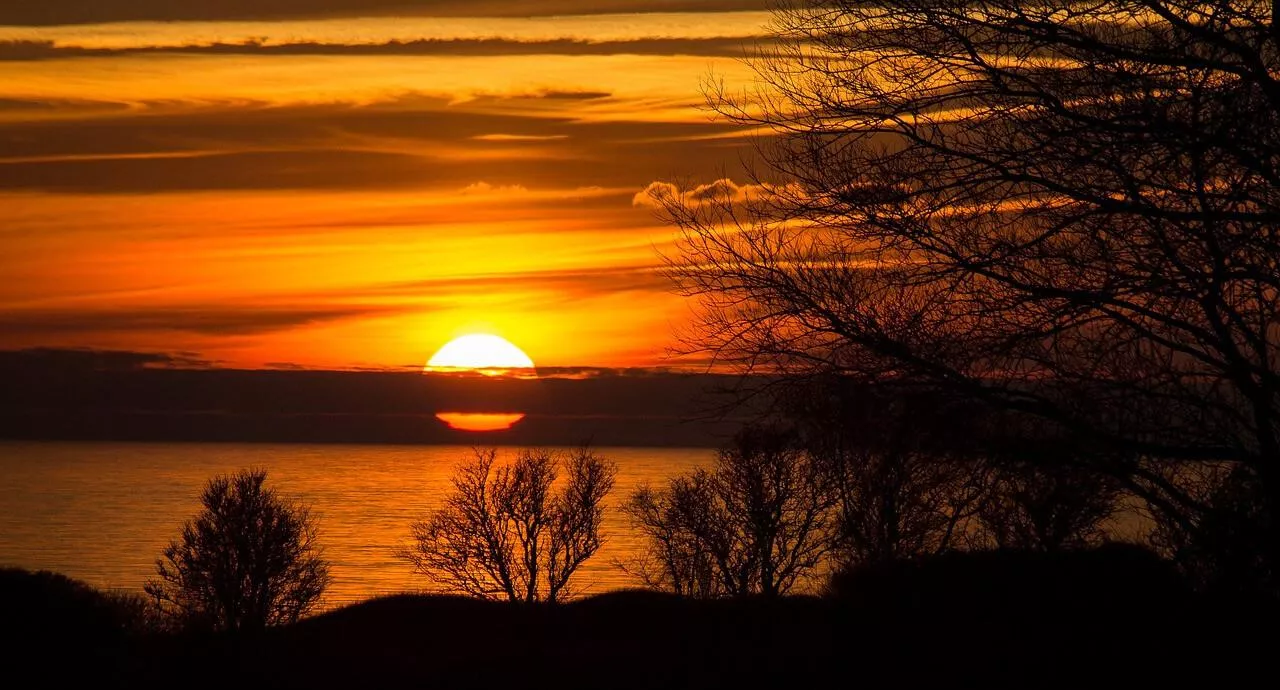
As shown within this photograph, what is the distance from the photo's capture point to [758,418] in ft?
27.5

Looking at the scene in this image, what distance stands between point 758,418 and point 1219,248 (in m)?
3.05

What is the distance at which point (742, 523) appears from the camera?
2724 inches

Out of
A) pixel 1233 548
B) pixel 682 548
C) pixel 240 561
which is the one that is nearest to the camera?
pixel 1233 548

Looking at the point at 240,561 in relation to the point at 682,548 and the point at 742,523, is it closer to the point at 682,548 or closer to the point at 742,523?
the point at 682,548

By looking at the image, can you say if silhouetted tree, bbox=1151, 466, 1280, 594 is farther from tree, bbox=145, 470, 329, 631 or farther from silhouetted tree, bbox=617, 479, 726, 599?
silhouetted tree, bbox=617, 479, 726, 599

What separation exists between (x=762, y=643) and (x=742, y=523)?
56.7 meters

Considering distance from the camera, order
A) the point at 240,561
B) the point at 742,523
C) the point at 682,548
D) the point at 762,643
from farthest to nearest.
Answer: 1. the point at 682,548
2. the point at 742,523
3. the point at 240,561
4. the point at 762,643

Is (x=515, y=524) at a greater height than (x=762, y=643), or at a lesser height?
greater

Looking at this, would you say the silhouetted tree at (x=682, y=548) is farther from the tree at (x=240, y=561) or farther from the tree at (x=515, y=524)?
the tree at (x=240, y=561)

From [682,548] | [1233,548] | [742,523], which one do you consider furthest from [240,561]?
[1233,548]

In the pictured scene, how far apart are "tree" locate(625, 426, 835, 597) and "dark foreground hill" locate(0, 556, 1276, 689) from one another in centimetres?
4388

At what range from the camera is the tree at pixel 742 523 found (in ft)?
218

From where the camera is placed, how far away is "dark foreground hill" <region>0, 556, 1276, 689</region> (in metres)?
9.11

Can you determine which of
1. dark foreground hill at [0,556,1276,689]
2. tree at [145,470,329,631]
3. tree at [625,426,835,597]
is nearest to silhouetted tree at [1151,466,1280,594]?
dark foreground hill at [0,556,1276,689]
